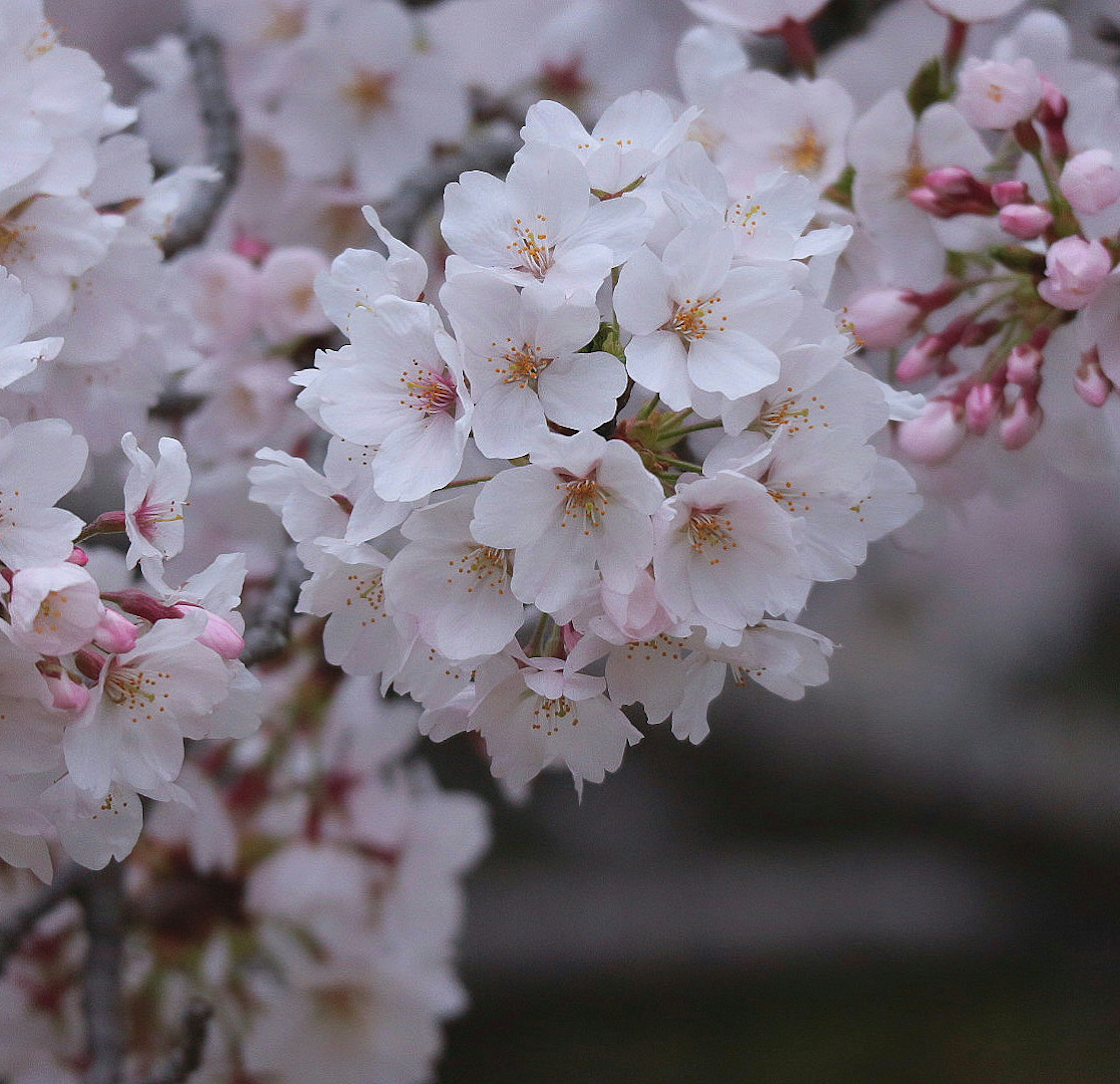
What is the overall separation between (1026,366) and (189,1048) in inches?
28.4

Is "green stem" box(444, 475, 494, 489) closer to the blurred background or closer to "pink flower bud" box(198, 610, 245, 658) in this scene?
"pink flower bud" box(198, 610, 245, 658)

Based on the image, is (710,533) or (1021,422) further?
(1021,422)

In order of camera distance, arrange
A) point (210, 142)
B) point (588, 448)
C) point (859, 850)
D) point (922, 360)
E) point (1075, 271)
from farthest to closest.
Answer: point (859, 850) < point (210, 142) < point (922, 360) < point (1075, 271) < point (588, 448)

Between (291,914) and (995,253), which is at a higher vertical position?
(995,253)

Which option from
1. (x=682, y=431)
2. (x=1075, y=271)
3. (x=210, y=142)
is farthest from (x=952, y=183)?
(x=210, y=142)

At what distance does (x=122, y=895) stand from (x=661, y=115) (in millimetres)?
811

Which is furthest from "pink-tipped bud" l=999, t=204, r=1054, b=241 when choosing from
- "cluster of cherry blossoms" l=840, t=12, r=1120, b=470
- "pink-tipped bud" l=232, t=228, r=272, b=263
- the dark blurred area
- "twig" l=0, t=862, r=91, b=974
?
the dark blurred area

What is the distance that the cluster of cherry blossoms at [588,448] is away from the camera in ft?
1.63

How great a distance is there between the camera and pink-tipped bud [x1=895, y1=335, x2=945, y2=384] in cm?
74

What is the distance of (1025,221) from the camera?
2.17 ft

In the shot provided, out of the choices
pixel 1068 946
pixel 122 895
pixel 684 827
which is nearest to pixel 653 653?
pixel 122 895

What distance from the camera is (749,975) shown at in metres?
2.36

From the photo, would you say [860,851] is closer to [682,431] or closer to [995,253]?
[995,253]

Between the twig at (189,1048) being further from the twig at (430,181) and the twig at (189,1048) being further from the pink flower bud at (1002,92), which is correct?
the pink flower bud at (1002,92)
